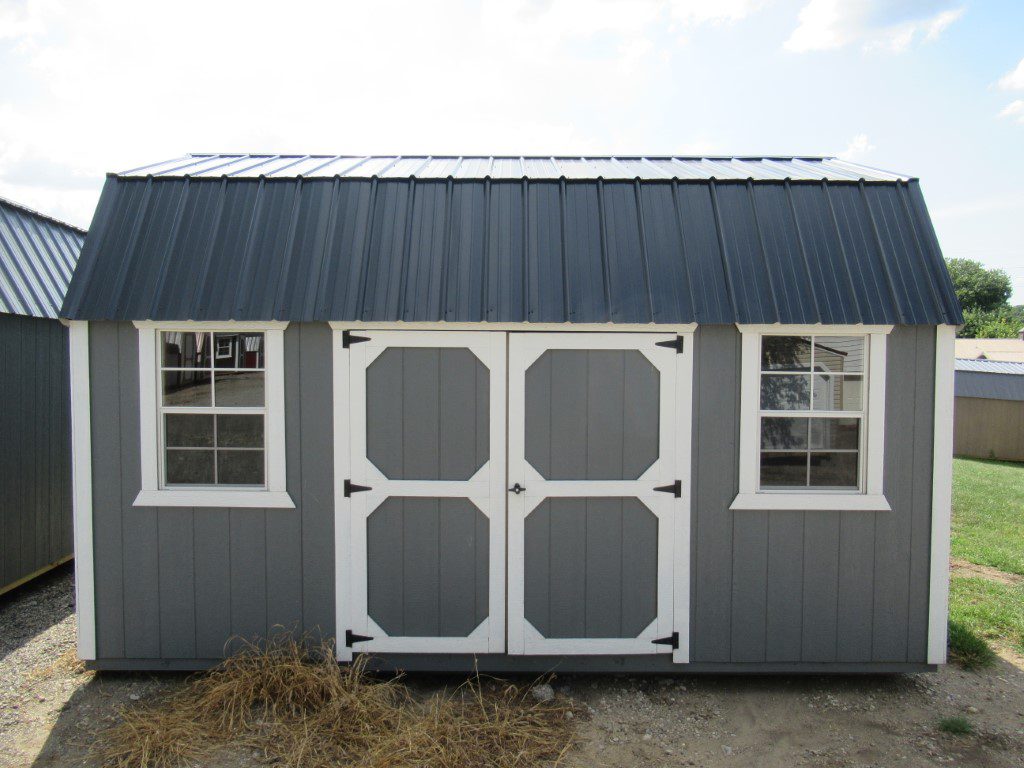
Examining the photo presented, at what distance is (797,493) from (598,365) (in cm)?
154

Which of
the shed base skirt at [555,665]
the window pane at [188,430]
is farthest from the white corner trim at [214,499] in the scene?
the shed base skirt at [555,665]

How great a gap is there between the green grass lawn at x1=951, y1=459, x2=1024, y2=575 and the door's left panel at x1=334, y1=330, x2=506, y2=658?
595 cm

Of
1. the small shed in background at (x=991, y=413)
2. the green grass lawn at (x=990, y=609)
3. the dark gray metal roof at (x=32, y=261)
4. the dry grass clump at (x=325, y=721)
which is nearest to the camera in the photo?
the dry grass clump at (x=325, y=721)

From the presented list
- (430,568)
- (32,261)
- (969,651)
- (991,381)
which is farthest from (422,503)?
(991,381)

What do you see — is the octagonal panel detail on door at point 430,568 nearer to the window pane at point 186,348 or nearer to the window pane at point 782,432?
the window pane at point 186,348

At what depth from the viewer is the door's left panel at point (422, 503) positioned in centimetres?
421

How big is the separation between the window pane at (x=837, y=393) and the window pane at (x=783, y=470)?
1.20ft

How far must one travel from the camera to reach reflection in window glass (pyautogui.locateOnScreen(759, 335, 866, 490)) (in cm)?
426

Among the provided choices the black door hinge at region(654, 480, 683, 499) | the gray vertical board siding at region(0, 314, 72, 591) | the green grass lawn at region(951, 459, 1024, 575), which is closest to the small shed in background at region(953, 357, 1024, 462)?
the green grass lawn at region(951, 459, 1024, 575)

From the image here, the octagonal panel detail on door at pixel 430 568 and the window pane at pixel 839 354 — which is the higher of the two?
the window pane at pixel 839 354

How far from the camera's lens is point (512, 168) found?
17.3ft

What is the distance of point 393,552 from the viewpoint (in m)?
4.25

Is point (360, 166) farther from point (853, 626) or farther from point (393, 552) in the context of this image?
point (853, 626)

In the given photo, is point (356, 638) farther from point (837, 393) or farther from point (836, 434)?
point (837, 393)
